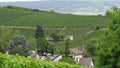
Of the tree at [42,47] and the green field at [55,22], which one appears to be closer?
the tree at [42,47]

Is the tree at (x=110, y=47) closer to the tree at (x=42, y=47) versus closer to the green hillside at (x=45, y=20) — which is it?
the tree at (x=42, y=47)

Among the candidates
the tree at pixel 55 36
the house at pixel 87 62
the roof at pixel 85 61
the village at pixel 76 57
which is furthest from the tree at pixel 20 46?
the tree at pixel 55 36

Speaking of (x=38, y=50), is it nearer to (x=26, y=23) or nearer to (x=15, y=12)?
(x=26, y=23)

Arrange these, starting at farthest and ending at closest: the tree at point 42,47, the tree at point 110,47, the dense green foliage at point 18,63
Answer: the tree at point 42,47, the tree at point 110,47, the dense green foliage at point 18,63

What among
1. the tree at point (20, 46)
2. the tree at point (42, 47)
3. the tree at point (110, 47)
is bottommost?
the tree at point (42, 47)

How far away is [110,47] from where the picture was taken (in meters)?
26.7

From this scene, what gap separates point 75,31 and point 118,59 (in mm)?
111803

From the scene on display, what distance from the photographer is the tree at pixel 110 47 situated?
26594mm

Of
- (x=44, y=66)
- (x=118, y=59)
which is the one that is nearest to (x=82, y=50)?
(x=118, y=59)

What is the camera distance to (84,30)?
138125 millimetres

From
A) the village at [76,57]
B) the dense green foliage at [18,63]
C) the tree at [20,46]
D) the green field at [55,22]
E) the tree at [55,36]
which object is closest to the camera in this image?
the dense green foliage at [18,63]

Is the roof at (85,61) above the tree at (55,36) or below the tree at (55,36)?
above

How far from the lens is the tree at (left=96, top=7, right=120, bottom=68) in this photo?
87.2 ft

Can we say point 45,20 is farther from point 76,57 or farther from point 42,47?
point 42,47
